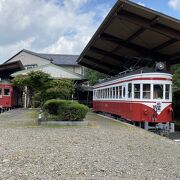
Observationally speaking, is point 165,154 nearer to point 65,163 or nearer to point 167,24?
point 65,163

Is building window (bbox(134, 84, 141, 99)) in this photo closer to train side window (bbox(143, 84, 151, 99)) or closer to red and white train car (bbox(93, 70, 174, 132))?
red and white train car (bbox(93, 70, 174, 132))

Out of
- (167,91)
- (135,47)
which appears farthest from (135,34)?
(167,91)

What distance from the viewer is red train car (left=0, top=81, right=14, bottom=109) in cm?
3384

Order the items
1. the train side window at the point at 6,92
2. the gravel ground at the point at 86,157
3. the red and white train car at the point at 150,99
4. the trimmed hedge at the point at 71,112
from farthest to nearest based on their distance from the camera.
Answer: the train side window at the point at 6,92, the red and white train car at the point at 150,99, the trimmed hedge at the point at 71,112, the gravel ground at the point at 86,157

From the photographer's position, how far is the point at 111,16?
1645 cm

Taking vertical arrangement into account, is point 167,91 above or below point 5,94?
above

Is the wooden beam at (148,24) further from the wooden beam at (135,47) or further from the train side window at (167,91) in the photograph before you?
the wooden beam at (135,47)

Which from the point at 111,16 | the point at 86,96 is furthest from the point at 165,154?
the point at 86,96

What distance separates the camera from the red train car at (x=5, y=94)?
33844 mm

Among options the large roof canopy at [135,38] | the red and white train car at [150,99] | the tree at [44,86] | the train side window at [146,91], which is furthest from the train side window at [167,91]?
the tree at [44,86]

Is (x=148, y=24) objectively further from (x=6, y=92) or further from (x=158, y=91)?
(x=6, y=92)

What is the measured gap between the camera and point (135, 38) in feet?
63.8

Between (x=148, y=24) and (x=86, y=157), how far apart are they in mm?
9553

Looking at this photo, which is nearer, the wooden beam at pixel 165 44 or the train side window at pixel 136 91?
the train side window at pixel 136 91
